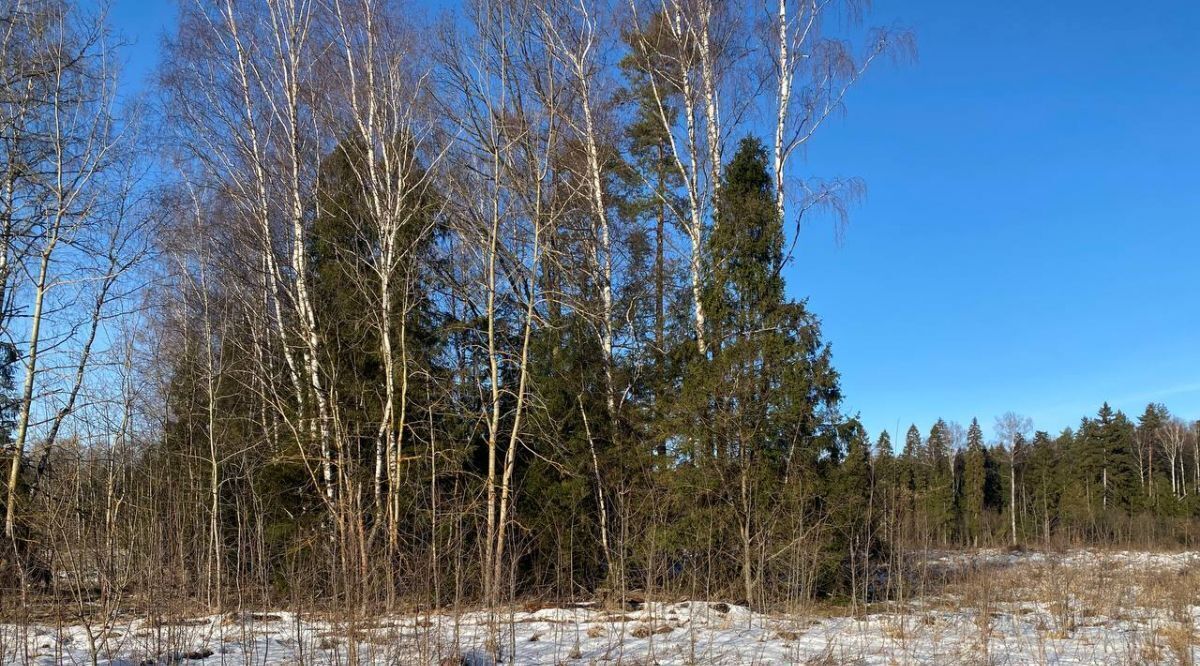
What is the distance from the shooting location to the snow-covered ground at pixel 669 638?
579cm

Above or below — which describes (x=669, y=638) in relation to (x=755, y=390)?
below

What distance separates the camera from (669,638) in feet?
24.3

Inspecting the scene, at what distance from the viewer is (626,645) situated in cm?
709

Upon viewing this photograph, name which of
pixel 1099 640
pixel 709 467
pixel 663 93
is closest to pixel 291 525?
pixel 709 467

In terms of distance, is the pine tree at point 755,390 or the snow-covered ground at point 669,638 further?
the pine tree at point 755,390

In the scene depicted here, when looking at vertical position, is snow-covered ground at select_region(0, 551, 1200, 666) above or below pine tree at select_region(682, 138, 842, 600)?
below

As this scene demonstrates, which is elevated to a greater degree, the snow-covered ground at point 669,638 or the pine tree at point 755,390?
the pine tree at point 755,390

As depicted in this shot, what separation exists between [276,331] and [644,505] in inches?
300

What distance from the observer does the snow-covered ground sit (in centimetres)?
579

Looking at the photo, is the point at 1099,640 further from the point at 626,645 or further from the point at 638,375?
the point at 638,375

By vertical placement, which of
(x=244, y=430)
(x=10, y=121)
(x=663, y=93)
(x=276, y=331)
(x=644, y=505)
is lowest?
(x=644, y=505)

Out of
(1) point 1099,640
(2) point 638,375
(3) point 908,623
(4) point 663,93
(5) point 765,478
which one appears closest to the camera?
(1) point 1099,640

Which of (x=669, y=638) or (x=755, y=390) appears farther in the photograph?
(x=755, y=390)

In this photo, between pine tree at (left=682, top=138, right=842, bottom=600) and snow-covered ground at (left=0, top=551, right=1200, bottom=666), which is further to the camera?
pine tree at (left=682, top=138, right=842, bottom=600)
